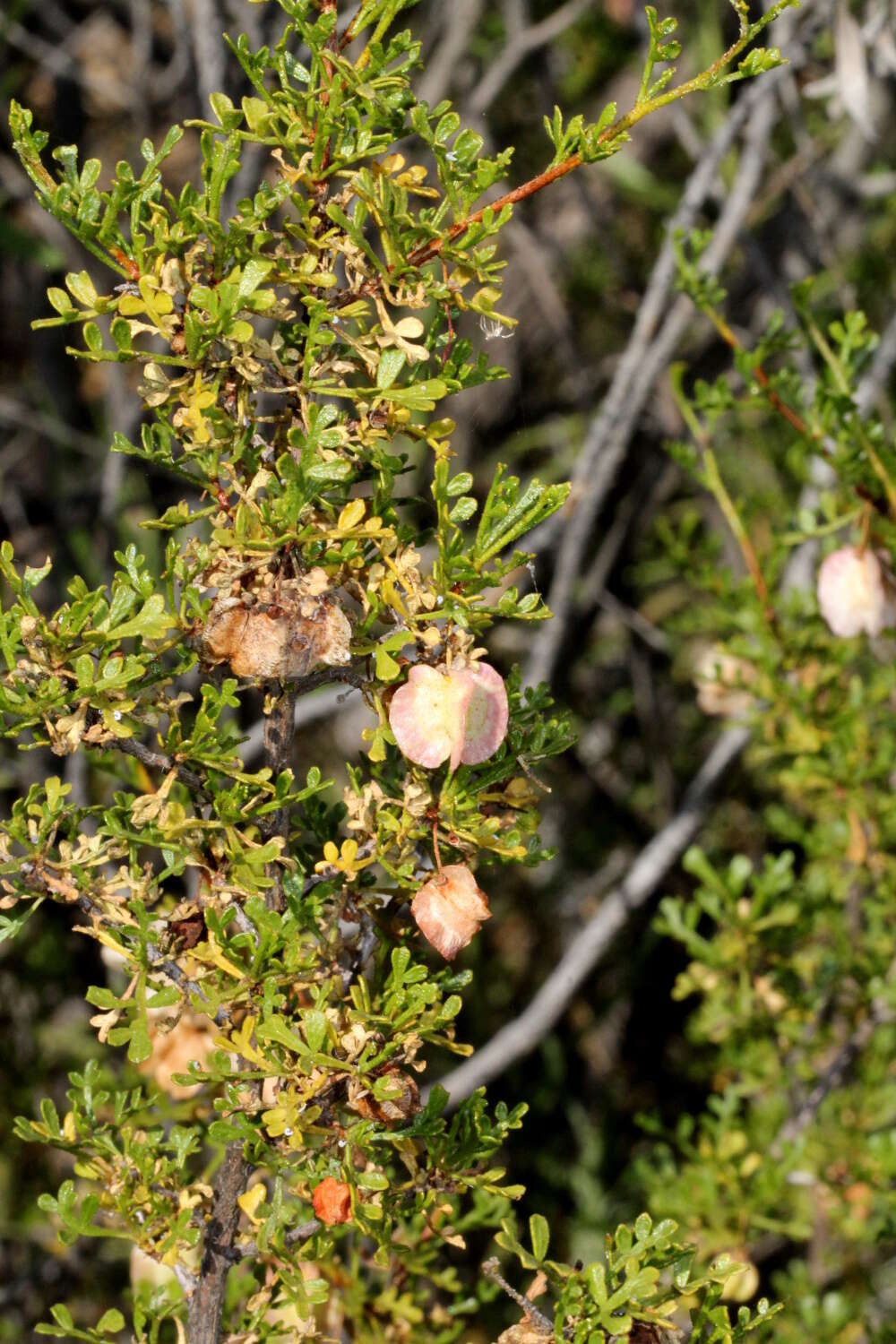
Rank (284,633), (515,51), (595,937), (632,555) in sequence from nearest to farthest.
A: (284,633), (595,937), (515,51), (632,555)

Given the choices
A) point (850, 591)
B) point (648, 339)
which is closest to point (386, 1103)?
point (850, 591)

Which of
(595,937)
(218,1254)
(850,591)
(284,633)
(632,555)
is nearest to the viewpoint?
(284,633)

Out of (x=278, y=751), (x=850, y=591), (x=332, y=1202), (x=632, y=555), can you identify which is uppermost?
(x=278, y=751)

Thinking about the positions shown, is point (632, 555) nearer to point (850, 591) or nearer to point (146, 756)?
point (850, 591)

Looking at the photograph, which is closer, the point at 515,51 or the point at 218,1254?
the point at 218,1254

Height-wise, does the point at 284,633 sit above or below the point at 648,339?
above

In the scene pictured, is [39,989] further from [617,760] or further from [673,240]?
[673,240]
